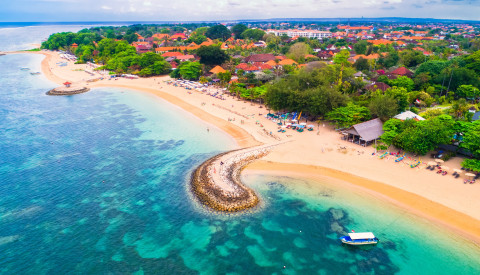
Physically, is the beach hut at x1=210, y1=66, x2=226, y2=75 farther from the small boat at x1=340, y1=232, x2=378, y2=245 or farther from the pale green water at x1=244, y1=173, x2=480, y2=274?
the small boat at x1=340, y1=232, x2=378, y2=245

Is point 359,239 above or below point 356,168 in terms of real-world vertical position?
below

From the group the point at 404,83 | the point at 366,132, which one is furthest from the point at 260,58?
the point at 366,132

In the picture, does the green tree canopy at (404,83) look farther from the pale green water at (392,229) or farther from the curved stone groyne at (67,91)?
the curved stone groyne at (67,91)

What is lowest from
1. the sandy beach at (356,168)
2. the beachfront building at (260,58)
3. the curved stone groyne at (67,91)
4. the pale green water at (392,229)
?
the pale green water at (392,229)

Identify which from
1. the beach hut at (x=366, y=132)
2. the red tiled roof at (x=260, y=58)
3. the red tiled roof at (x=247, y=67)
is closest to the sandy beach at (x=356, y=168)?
the beach hut at (x=366, y=132)

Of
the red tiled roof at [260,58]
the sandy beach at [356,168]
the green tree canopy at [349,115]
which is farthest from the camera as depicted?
the red tiled roof at [260,58]

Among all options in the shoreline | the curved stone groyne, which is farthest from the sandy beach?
the curved stone groyne

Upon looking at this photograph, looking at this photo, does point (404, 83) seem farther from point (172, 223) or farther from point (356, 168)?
point (172, 223)
